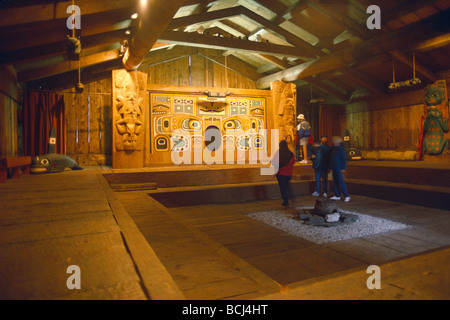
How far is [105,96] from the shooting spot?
11.0m

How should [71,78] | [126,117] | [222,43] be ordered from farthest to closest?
[71,78] → [222,43] → [126,117]

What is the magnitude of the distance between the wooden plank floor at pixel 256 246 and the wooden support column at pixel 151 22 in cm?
308

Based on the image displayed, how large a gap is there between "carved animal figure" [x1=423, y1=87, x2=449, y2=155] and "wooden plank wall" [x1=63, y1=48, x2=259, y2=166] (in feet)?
24.5

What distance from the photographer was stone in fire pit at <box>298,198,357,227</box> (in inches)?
200

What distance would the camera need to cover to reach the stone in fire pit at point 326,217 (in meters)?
5.07

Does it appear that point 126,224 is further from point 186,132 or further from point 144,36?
point 186,132

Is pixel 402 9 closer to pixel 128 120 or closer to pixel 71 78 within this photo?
pixel 128 120

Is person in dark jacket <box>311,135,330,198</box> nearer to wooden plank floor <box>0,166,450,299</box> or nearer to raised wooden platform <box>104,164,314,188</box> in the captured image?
raised wooden platform <box>104,164,314,188</box>

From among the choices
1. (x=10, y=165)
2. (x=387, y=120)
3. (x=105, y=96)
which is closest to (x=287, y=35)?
(x=387, y=120)

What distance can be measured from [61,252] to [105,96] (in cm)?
1007

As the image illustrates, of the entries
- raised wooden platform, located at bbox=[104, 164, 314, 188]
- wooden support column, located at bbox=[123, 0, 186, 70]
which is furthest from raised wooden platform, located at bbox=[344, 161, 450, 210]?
wooden support column, located at bbox=[123, 0, 186, 70]

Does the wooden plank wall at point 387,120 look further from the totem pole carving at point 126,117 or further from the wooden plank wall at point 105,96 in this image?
the totem pole carving at point 126,117

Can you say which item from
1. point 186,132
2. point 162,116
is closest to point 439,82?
point 186,132
